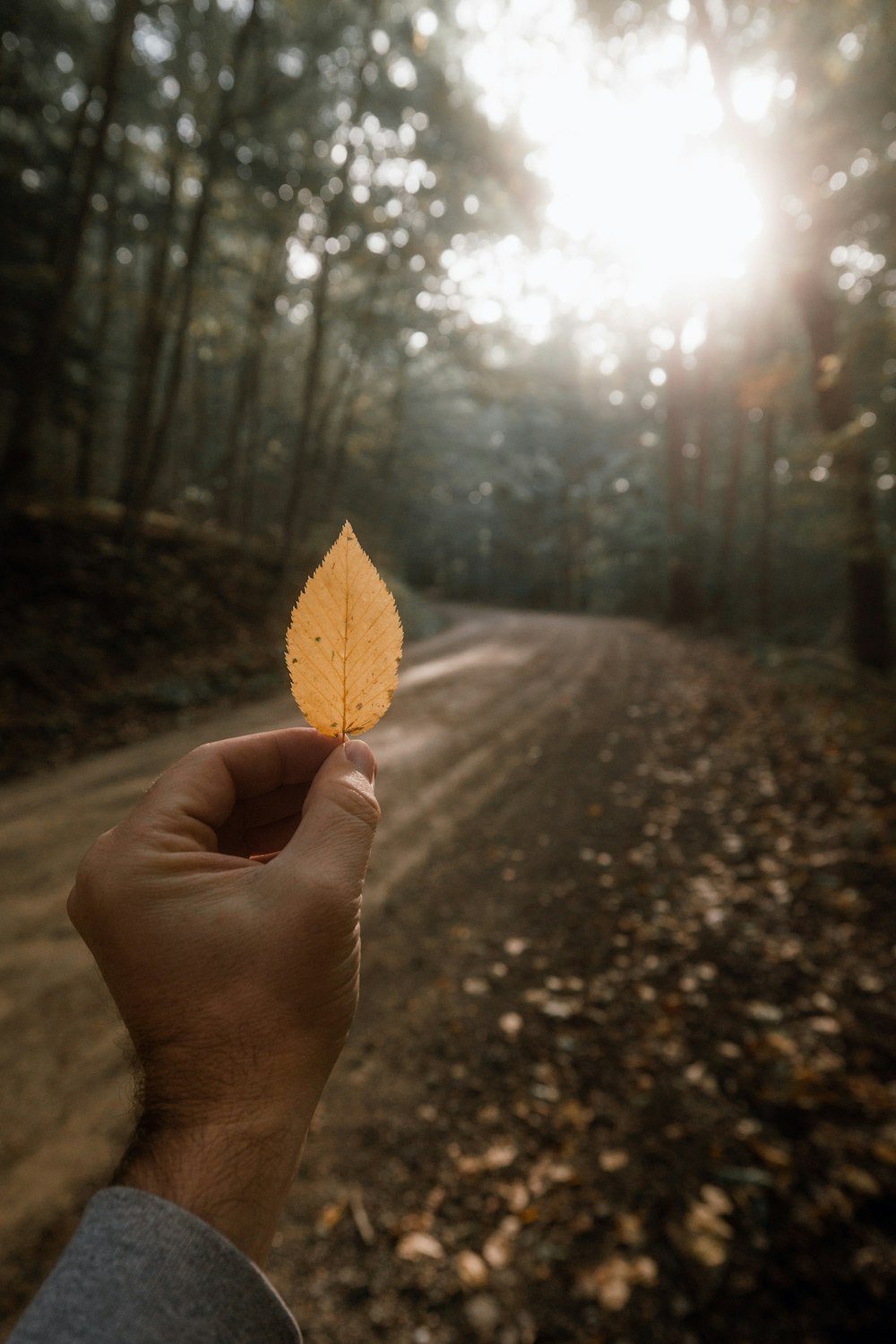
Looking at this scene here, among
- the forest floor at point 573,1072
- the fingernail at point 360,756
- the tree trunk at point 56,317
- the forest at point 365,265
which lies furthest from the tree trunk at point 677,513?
the fingernail at point 360,756

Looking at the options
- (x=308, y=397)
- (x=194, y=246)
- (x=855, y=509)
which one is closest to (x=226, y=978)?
(x=855, y=509)

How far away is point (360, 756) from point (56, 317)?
1019 centimetres

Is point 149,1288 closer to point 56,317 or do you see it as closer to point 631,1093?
point 631,1093

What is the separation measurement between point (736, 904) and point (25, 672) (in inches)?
307

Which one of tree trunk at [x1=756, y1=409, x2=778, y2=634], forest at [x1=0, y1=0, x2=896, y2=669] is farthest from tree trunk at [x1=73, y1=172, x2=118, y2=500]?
tree trunk at [x1=756, y1=409, x2=778, y2=634]

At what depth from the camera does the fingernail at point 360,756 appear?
43.3 inches

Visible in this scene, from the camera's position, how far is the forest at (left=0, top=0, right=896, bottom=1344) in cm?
246

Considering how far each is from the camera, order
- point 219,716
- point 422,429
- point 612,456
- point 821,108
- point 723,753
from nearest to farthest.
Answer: point 821,108
point 723,753
point 219,716
point 422,429
point 612,456

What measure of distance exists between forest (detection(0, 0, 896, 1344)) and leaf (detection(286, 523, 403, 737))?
1.10 feet

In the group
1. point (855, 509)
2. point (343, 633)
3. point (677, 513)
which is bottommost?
point (343, 633)

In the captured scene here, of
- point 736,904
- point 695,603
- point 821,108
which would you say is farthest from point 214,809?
point 695,603

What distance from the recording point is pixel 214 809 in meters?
1.08

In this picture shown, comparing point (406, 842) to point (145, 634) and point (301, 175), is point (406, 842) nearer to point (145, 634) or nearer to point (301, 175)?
point (145, 634)

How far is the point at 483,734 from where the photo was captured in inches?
328
